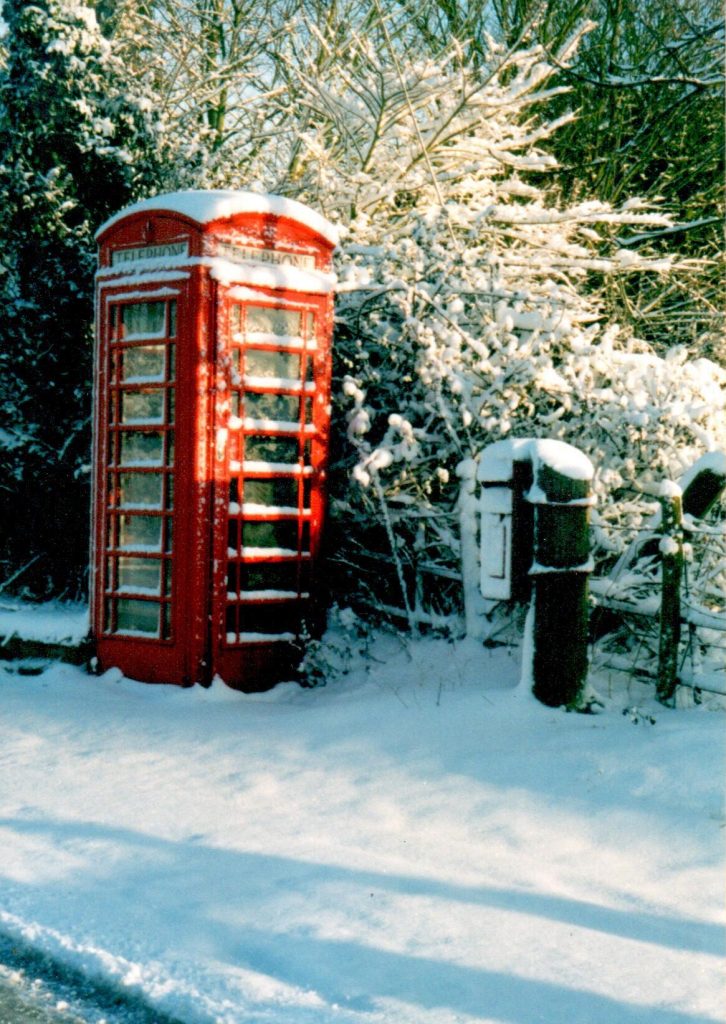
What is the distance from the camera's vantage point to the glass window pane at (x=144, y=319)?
7.21m

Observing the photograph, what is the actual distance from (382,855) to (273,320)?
149 inches

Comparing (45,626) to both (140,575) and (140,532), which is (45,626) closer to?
(140,575)

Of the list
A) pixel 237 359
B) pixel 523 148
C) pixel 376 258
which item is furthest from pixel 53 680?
pixel 523 148

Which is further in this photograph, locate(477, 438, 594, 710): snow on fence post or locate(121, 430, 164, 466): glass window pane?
locate(121, 430, 164, 466): glass window pane

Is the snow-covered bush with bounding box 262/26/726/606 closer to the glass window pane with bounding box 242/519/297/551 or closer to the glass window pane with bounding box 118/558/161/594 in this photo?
the glass window pane with bounding box 242/519/297/551

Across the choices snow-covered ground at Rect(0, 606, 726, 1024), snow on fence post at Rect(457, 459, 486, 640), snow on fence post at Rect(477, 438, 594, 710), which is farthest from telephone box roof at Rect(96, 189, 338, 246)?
snow-covered ground at Rect(0, 606, 726, 1024)

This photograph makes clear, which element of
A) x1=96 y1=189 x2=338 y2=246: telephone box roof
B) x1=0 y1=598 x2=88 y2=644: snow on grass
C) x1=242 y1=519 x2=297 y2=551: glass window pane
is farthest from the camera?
x1=0 y1=598 x2=88 y2=644: snow on grass

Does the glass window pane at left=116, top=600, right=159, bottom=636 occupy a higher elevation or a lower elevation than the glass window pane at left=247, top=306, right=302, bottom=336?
lower

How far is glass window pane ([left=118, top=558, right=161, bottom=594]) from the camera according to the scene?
7.35 metres

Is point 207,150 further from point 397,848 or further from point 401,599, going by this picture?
point 397,848

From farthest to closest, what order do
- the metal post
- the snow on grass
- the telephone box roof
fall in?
the snow on grass, the telephone box roof, the metal post

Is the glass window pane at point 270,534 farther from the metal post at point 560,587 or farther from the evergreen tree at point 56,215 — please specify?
the evergreen tree at point 56,215

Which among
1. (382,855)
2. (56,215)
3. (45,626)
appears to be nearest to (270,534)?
(45,626)

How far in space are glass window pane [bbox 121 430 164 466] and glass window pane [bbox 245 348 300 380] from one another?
2.27 ft
